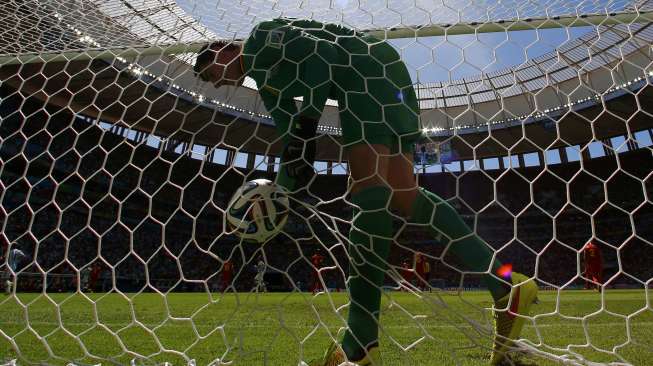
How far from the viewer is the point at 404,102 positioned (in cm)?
162

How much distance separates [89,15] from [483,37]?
296cm

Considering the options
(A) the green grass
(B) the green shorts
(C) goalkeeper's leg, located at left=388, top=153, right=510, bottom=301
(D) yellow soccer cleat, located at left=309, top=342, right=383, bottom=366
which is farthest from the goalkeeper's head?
(D) yellow soccer cleat, located at left=309, top=342, right=383, bottom=366

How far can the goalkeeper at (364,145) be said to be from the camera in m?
1.42

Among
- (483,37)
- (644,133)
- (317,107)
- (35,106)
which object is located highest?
(483,37)

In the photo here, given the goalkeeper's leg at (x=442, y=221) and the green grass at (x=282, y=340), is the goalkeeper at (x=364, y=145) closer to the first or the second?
the goalkeeper's leg at (x=442, y=221)

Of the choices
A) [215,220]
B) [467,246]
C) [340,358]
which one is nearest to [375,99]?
[467,246]

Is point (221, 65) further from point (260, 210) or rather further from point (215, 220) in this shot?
point (215, 220)

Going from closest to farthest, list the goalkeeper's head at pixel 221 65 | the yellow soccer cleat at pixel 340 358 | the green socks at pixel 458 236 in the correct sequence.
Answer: the yellow soccer cleat at pixel 340 358 < the green socks at pixel 458 236 < the goalkeeper's head at pixel 221 65

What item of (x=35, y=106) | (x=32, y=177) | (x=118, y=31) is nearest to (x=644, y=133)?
(x=118, y=31)

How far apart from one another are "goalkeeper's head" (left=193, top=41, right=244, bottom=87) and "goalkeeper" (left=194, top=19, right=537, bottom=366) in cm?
9

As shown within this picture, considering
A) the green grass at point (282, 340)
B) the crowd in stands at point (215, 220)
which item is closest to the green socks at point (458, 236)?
the green grass at point (282, 340)

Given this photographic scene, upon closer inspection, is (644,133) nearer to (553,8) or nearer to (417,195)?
(553,8)

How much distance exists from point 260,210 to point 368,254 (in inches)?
15.1

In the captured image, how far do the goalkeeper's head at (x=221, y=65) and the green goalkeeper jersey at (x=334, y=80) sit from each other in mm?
90
